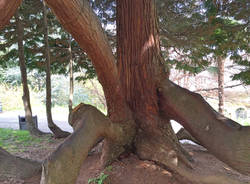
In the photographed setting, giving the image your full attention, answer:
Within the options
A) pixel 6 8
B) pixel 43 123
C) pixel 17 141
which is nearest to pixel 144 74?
pixel 6 8

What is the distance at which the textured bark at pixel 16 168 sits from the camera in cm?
227

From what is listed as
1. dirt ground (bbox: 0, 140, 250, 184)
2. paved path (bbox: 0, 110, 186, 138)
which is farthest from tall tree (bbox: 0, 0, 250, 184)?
paved path (bbox: 0, 110, 186, 138)

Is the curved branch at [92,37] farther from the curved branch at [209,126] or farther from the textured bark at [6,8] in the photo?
the curved branch at [209,126]

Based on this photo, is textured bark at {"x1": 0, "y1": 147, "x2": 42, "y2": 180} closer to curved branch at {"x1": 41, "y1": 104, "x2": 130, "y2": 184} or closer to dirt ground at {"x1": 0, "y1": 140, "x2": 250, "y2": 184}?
dirt ground at {"x1": 0, "y1": 140, "x2": 250, "y2": 184}

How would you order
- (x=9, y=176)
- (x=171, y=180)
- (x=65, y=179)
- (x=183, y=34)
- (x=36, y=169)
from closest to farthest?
(x=65, y=179), (x=9, y=176), (x=36, y=169), (x=171, y=180), (x=183, y=34)

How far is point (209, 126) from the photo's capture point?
2471 millimetres

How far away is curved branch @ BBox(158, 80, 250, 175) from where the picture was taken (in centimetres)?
220

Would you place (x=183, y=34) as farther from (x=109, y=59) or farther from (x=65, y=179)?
(x=65, y=179)

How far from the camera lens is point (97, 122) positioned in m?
→ 2.37

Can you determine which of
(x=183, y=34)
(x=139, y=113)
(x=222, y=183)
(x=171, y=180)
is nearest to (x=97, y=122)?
(x=139, y=113)

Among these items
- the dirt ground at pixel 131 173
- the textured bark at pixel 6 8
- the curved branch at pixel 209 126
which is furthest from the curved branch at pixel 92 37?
the dirt ground at pixel 131 173

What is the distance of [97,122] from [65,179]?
74 centimetres

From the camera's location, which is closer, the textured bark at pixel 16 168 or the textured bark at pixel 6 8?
the textured bark at pixel 6 8

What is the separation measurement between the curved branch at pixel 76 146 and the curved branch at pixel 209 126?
3.24 feet
